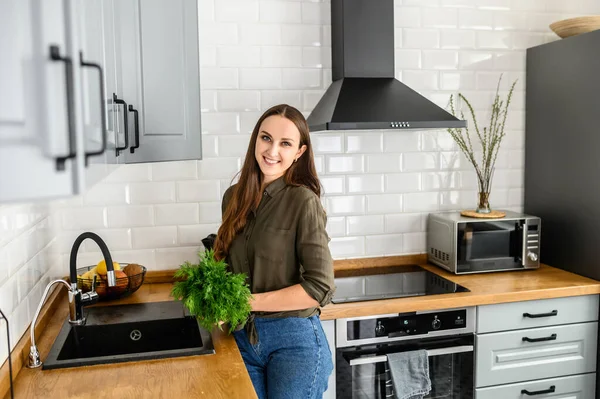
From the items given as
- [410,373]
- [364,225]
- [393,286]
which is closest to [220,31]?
[364,225]

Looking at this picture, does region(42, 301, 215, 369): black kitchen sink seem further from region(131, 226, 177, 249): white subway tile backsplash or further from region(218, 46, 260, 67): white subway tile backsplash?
region(218, 46, 260, 67): white subway tile backsplash

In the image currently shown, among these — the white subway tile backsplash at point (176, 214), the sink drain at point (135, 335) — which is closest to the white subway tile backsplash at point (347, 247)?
the white subway tile backsplash at point (176, 214)

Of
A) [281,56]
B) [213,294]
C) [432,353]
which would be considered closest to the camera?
[213,294]

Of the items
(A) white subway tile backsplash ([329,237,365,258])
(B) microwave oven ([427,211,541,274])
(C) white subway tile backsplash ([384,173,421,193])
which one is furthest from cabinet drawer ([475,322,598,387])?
(C) white subway tile backsplash ([384,173,421,193])

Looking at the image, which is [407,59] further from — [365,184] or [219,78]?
[219,78]

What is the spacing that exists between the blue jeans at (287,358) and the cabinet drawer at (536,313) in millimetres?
896

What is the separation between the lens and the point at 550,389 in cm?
269

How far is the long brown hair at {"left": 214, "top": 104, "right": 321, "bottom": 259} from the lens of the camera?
82.7 inches

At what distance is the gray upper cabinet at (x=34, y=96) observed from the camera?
52cm

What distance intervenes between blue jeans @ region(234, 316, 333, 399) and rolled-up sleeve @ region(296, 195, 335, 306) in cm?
14

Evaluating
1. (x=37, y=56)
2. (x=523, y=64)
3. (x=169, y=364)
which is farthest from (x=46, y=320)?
(x=523, y=64)

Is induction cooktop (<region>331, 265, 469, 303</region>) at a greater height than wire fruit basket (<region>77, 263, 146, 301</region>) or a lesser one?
lesser

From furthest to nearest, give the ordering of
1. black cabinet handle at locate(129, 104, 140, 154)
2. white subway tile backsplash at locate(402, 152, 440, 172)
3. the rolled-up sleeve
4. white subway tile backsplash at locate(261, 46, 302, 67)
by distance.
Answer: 1. white subway tile backsplash at locate(402, 152, 440, 172)
2. white subway tile backsplash at locate(261, 46, 302, 67)
3. the rolled-up sleeve
4. black cabinet handle at locate(129, 104, 140, 154)

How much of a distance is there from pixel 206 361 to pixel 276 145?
2.48ft
